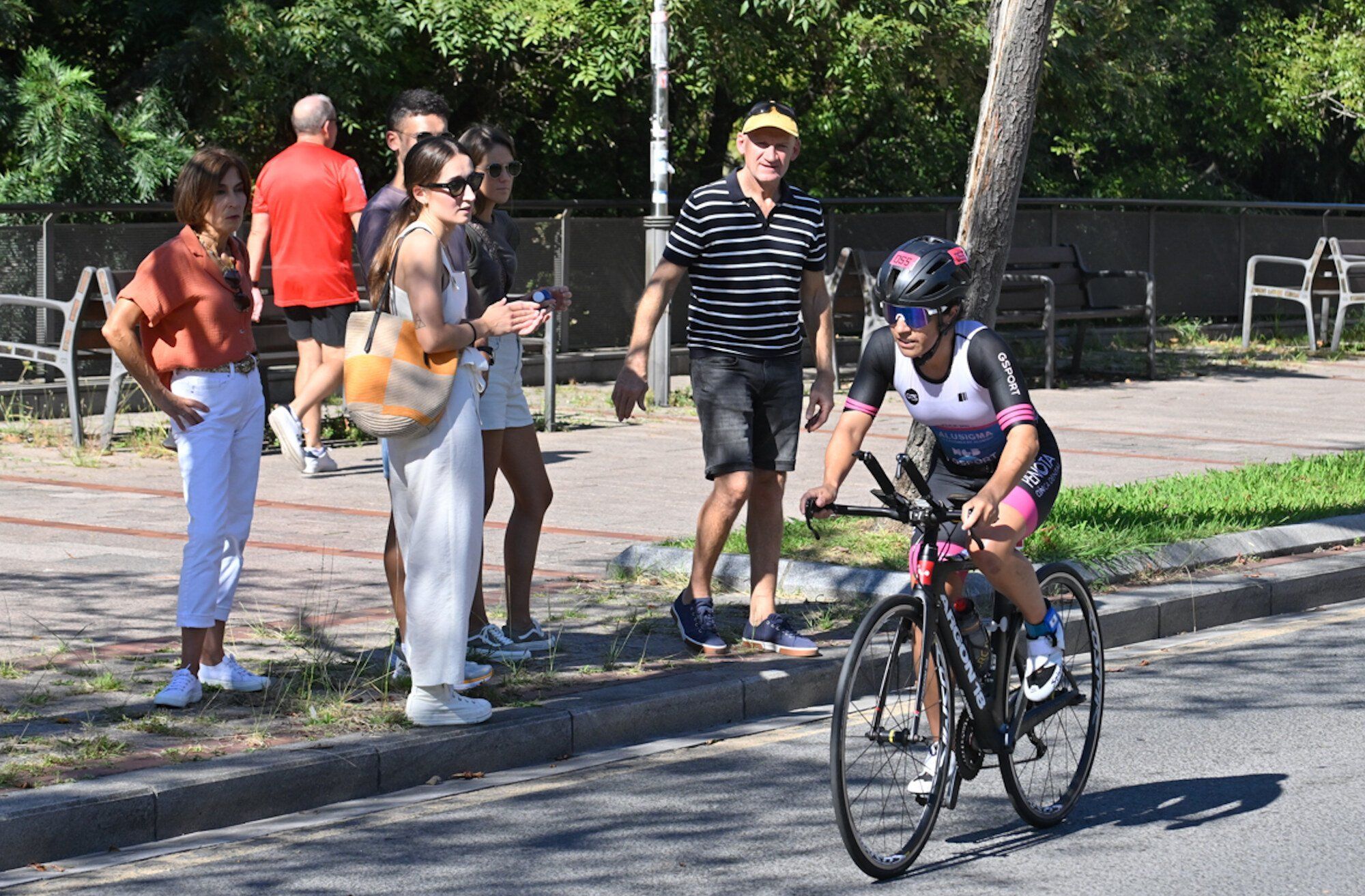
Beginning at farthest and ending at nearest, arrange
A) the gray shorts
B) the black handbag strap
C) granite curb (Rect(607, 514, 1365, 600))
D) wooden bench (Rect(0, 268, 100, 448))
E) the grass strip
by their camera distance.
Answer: wooden bench (Rect(0, 268, 100, 448)) < the gray shorts < the grass strip < granite curb (Rect(607, 514, 1365, 600)) < the black handbag strap

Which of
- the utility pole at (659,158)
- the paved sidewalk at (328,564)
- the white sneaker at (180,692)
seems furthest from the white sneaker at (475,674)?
the utility pole at (659,158)

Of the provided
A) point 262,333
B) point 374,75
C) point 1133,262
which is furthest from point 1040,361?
point 262,333

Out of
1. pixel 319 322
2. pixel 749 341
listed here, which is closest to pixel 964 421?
pixel 749 341

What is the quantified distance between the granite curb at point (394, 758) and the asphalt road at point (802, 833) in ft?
0.44

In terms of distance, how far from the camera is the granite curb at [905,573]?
8.23m

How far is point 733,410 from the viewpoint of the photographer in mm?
7211

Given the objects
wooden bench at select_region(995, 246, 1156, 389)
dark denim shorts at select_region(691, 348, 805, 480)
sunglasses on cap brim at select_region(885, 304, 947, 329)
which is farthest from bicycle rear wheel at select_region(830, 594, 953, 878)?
→ wooden bench at select_region(995, 246, 1156, 389)

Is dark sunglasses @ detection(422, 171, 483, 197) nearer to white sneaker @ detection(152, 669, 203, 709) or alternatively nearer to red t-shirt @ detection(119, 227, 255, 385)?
red t-shirt @ detection(119, 227, 255, 385)

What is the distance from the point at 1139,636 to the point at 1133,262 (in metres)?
14.7

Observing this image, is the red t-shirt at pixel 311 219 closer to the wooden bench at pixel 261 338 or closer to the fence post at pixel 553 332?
the wooden bench at pixel 261 338

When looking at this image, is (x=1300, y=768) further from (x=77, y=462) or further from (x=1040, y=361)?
(x=1040, y=361)

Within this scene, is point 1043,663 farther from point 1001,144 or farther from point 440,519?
point 1001,144

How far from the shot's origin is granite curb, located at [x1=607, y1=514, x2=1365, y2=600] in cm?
823

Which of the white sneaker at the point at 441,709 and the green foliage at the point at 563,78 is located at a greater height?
the green foliage at the point at 563,78
